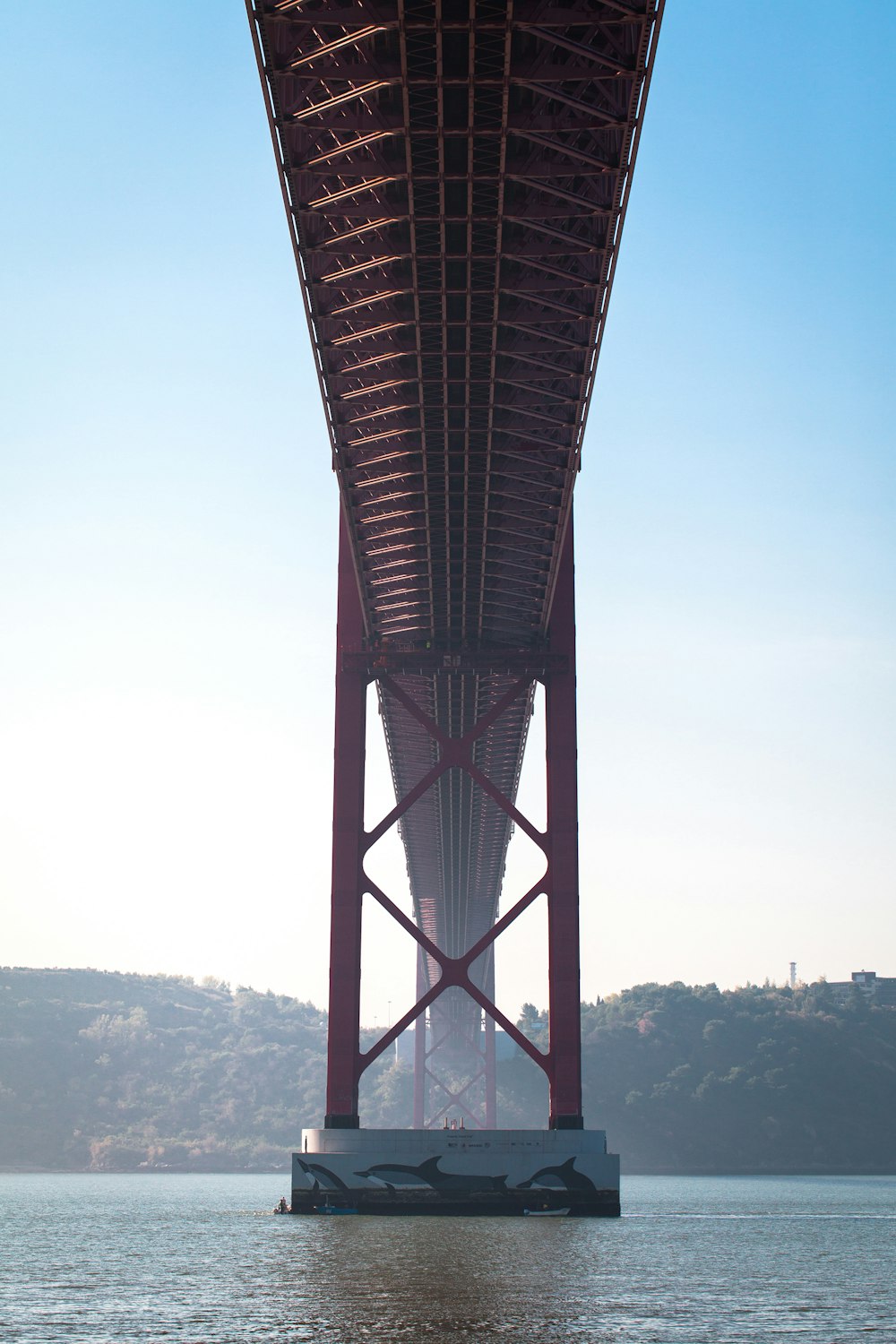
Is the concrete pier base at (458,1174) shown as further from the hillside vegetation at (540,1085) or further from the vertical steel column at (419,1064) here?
the hillside vegetation at (540,1085)

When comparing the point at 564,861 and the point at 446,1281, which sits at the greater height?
the point at 564,861

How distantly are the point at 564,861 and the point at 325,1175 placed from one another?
883cm

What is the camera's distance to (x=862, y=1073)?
11788 cm

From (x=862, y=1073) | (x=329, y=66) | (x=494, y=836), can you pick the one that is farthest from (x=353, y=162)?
(x=862, y=1073)

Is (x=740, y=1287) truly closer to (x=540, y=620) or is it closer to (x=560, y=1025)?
(x=560, y=1025)

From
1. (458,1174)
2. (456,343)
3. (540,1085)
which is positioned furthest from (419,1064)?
(456,343)

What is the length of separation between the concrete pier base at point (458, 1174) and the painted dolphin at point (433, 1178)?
0.06 feet

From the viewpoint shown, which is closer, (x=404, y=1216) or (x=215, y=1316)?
(x=215, y=1316)

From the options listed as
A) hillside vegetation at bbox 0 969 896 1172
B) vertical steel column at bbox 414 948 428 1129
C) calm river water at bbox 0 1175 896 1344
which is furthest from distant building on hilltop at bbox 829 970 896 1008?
calm river water at bbox 0 1175 896 1344

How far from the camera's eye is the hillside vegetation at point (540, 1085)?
4510 inches

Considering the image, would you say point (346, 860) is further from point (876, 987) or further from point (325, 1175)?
point (876, 987)

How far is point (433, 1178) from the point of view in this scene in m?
33.0

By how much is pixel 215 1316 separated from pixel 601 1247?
1121cm

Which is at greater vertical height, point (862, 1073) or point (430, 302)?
point (430, 302)
